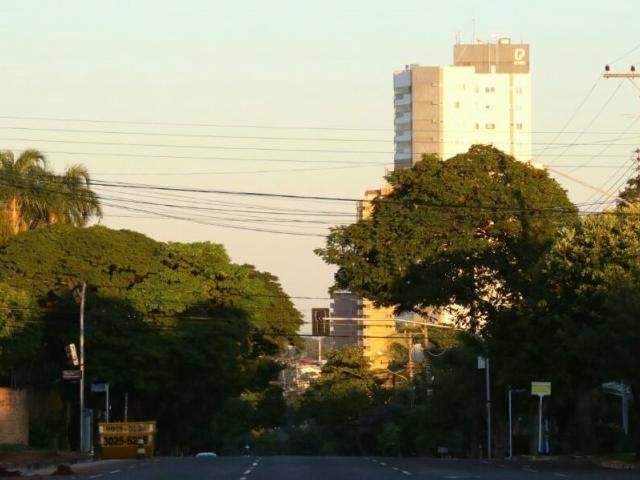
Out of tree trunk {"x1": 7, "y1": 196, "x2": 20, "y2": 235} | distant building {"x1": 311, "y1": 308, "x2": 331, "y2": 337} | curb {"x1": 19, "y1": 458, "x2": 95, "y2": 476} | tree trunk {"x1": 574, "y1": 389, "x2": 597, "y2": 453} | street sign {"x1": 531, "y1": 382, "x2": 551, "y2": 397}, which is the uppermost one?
tree trunk {"x1": 7, "y1": 196, "x2": 20, "y2": 235}

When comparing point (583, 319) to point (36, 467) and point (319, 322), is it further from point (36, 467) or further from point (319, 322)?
point (36, 467)

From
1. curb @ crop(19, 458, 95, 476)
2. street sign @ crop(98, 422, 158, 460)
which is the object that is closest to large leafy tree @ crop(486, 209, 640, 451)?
street sign @ crop(98, 422, 158, 460)

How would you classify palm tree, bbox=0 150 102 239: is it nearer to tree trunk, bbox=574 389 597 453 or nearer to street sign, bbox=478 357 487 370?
street sign, bbox=478 357 487 370

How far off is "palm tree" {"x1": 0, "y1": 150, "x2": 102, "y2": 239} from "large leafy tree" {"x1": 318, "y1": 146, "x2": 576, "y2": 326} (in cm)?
2634

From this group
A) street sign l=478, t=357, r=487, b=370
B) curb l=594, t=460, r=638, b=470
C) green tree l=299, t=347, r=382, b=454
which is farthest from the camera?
green tree l=299, t=347, r=382, b=454

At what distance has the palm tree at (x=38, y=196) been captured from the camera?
7581cm

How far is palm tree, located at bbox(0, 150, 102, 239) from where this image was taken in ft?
249

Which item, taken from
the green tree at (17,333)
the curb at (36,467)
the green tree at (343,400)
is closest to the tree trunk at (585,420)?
the curb at (36,467)

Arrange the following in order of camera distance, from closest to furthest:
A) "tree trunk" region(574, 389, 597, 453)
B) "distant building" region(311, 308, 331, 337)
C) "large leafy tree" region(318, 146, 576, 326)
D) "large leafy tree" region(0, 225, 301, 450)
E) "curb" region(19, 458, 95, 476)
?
"curb" region(19, 458, 95, 476) < "large leafy tree" region(318, 146, 576, 326) < "tree trunk" region(574, 389, 597, 453) < "distant building" region(311, 308, 331, 337) < "large leafy tree" region(0, 225, 301, 450)

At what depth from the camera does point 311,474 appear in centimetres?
3522

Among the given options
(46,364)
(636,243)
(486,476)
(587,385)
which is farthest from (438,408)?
(486,476)

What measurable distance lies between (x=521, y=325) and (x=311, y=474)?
56.7 feet

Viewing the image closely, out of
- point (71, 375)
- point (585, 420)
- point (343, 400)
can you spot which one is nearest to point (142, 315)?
point (71, 375)

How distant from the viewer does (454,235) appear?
52.6m
